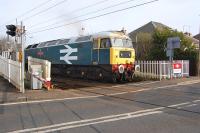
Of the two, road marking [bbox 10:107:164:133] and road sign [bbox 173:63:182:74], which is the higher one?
road sign [bbox 173:63:182:74]

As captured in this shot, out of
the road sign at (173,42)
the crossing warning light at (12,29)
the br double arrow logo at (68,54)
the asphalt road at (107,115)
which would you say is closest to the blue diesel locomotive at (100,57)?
the br double arrow logo at (68,54)

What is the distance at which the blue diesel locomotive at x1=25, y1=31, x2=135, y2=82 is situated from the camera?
2500 centimetres

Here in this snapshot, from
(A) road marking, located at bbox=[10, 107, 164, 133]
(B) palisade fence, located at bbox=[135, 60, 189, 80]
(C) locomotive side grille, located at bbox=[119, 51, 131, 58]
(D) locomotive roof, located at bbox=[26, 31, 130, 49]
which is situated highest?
(D) locomotive roof, located at bbox=[26, 31, 130, 49]

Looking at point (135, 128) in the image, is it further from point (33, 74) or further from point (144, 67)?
point (144, 67)

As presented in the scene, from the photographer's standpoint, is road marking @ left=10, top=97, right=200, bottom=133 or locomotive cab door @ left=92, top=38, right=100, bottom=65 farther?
locomotive cab door @ left=92, top=38, right=100, bottom=65

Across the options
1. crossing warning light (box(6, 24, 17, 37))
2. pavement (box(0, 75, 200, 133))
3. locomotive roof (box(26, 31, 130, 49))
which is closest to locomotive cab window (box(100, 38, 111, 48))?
locomotive roof (box(26, 31, 130, 49))

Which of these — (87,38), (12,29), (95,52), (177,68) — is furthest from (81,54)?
(12,29)

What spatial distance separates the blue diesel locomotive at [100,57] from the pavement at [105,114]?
847 centimetres

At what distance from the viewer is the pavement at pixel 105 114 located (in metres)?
9.64

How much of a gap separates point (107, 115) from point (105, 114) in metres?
0.20

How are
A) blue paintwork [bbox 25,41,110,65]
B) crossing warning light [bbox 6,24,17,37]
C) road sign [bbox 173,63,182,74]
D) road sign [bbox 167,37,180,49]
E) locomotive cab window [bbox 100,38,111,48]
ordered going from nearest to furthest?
crossing warning light [bbox 6,24,17,37]
locomotive cab window [bbox 100,38,111,48]
blue paintwork [bbox 25,41,110,65]
road sign [bbox 167,37,180,49]
road sign [bbox 173,63,182,74]

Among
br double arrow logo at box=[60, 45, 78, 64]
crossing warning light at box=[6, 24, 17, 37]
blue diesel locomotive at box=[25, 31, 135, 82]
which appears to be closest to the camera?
crossing warning light at box=[6, 24, 17, 37]

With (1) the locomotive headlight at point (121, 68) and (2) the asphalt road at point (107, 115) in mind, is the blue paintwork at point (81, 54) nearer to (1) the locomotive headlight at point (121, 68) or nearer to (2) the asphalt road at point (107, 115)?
(1) the locomotive headlight at point (121, 68)

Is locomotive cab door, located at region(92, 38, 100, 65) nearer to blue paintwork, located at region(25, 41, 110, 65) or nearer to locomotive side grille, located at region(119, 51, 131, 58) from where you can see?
blue paintwork, located at region(25, 41, 110, 65)
